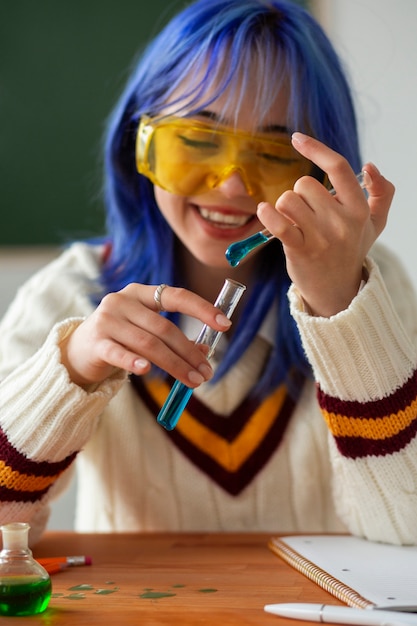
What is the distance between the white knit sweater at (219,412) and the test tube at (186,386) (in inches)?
2.8

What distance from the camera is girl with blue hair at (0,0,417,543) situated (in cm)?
86

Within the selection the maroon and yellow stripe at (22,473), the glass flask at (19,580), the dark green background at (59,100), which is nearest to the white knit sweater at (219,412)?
the maroon and yellow stripe at (22,473)

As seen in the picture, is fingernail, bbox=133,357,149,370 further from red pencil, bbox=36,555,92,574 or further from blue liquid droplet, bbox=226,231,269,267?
red pencil, bbox=36,555,92,574

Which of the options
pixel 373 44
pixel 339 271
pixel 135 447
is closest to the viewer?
pixel 339 271

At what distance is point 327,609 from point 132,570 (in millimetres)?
264

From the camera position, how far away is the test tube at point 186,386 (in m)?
0.84

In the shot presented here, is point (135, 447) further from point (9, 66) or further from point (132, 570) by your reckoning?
point (9, 66)

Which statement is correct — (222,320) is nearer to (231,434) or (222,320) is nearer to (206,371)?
(206,371)

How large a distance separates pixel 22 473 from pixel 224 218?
1.39 feet

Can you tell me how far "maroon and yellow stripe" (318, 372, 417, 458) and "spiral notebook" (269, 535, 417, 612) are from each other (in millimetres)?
111

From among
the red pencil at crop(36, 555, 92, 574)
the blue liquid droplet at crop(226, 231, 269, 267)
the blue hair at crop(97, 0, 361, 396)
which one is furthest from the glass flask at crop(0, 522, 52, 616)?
the blue hair at crop(97, 0, 361, 396)

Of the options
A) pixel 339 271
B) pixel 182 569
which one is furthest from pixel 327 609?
pixel 339 271

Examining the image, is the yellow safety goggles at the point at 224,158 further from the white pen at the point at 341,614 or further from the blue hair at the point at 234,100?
the white pen at the point at 341,614

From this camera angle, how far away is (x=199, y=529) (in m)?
1.28
